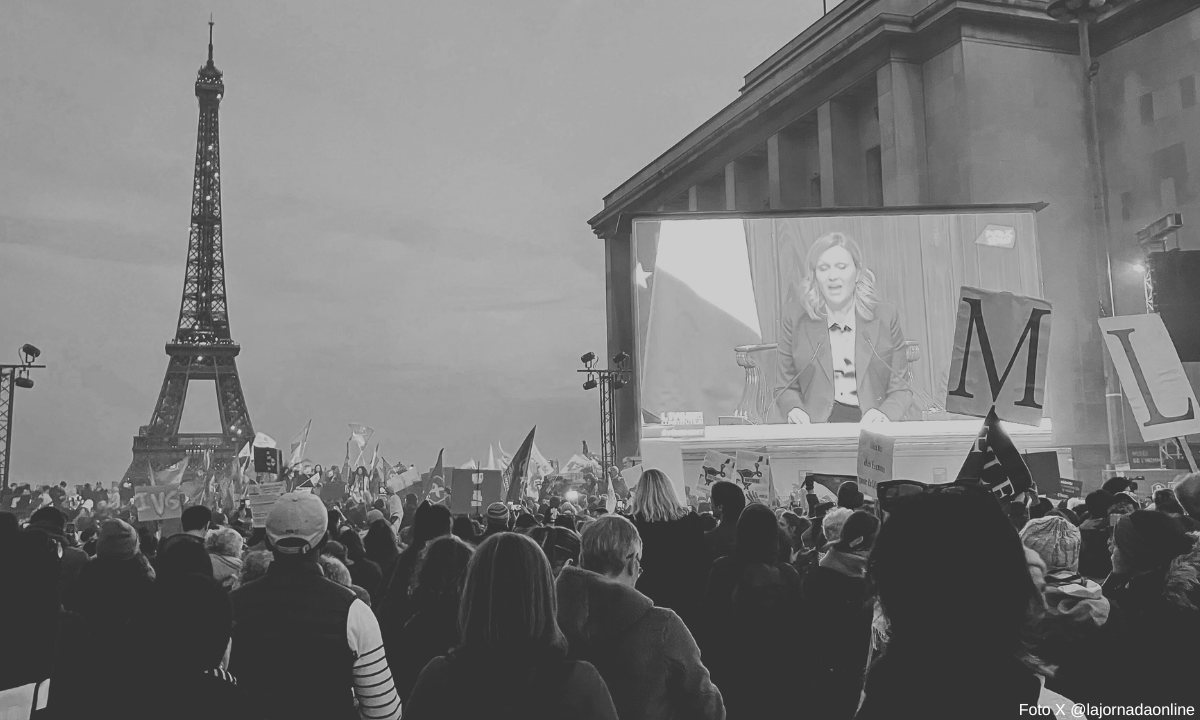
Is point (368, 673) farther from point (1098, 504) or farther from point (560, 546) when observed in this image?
point (1098, 504)

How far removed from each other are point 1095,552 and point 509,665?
5.37 metres

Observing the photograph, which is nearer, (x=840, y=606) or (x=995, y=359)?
(x=840, y=606)

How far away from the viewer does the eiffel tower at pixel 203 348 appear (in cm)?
6731

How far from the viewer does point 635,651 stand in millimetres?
3635

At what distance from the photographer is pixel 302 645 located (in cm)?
382

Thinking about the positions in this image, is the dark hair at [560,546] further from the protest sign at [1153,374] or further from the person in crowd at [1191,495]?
the protest sign at [1153,374]

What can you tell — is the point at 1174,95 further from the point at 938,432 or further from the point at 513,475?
the point at 513,475

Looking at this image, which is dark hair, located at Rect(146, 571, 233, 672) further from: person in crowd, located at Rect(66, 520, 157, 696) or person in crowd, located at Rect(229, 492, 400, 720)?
person in crowd, located at Rect(66, 520, 157, 696)

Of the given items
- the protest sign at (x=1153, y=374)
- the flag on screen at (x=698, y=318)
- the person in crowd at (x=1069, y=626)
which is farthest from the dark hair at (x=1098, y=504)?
the flag on screen at (x=698, y=318)

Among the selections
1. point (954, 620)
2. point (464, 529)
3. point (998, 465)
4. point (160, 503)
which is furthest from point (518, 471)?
point (954, 620)

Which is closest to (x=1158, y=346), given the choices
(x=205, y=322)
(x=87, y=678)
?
(x=87, y=678)

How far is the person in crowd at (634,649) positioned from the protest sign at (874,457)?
635cm

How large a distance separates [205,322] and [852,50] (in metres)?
52.4

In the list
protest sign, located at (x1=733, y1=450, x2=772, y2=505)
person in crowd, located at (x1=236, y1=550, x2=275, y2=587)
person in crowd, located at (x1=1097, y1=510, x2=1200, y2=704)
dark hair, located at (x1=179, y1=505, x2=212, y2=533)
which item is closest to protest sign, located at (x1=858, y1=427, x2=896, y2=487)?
protest sign, located at (x1=733, y1=450, x2=772, y2=505)
